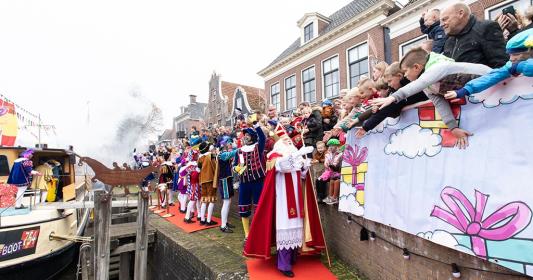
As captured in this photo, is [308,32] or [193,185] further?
[308,32]

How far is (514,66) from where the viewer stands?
6.14ft

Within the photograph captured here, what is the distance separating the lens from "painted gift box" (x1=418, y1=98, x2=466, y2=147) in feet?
7.66

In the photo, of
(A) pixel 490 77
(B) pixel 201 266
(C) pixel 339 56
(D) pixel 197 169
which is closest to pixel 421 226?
(A) pixel 490 77

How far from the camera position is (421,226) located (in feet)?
8.59

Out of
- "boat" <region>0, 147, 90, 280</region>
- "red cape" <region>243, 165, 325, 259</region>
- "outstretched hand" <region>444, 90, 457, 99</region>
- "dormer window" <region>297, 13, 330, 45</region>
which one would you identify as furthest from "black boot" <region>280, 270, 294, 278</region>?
"dormer window" <region>297, 13, 330, 45</region>

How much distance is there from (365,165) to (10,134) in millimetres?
11751

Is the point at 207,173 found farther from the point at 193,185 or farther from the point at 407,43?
the point at 407,43

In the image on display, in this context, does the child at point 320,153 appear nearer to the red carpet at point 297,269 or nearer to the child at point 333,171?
the child at point 333,171

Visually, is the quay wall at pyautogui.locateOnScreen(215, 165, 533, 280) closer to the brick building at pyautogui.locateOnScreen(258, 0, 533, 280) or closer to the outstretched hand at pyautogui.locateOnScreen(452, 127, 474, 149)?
the brick building at pyautogui.locateOnScreen(258, 0, 533, 280)

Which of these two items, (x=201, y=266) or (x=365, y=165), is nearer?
(x=365, y=165)

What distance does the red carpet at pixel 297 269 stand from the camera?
3.96 m

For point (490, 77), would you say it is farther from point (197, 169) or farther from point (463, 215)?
point (197, 169)

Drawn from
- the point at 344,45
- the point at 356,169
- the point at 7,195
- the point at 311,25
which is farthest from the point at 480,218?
the point at 311,25

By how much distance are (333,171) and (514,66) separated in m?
2.91
